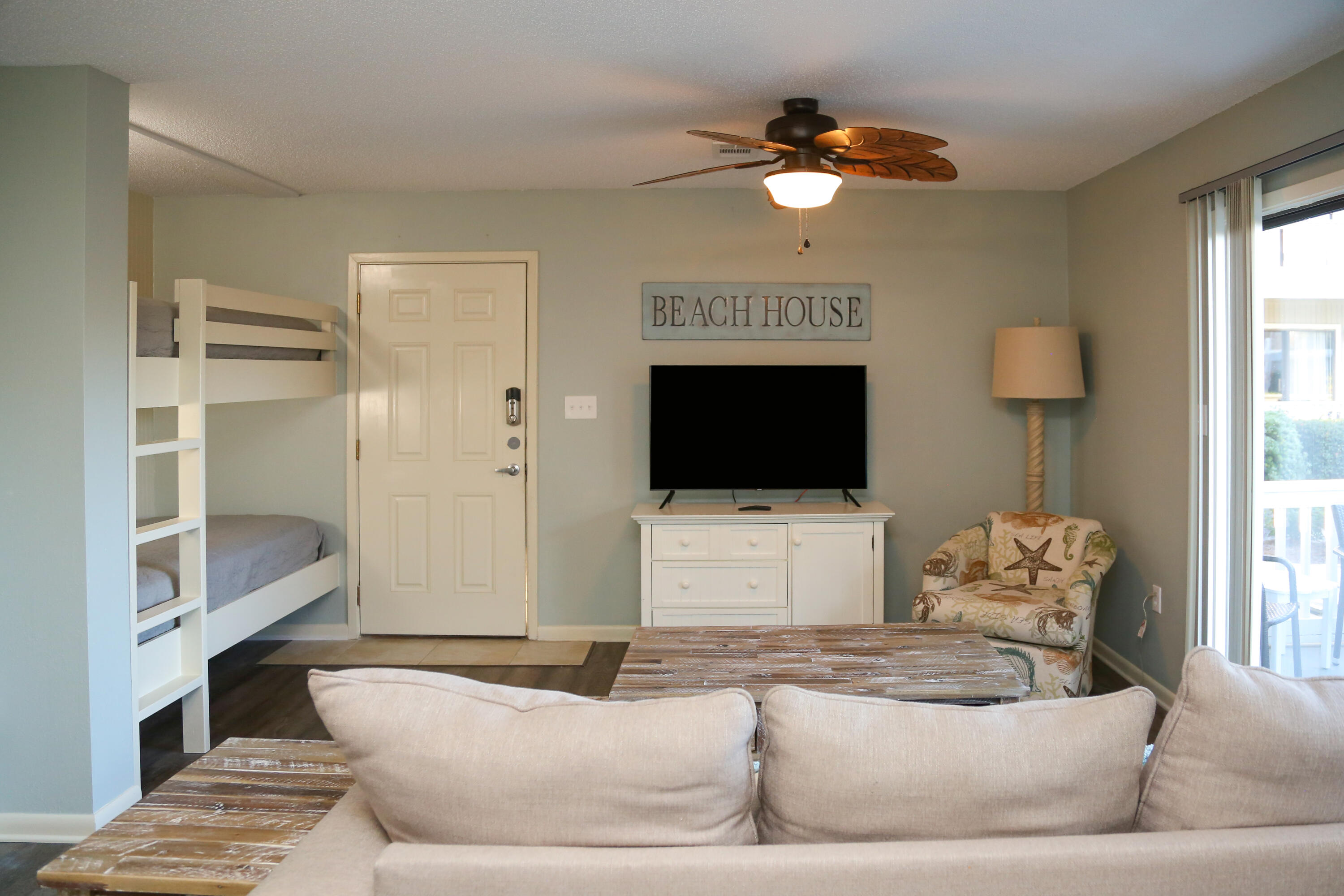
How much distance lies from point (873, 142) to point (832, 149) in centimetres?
23

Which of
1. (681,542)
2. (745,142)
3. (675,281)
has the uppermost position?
(745,142)

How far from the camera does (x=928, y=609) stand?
353 centimetres

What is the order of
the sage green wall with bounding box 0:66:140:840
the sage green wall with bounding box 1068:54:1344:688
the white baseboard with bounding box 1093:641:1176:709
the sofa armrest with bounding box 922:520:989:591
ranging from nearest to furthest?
the sage green wall with bounding box 0:66:140:840 → the sage green wall with bounding box 1068:54:1344:688 → the white baseboard with bounding box 1093:641:1176:709 → the sofa armrest with bounding box 922:520:989:591

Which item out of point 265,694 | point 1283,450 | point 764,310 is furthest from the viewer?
point 764,310

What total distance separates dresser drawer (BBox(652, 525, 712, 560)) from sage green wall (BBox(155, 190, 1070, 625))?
17.2 inches

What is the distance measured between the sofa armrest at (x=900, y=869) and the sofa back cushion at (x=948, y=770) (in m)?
0.05

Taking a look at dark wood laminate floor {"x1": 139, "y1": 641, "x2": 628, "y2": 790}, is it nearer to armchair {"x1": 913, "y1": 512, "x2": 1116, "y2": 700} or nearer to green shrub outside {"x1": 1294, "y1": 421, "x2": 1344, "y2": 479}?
armchair {"x1": 913, "y1": 512, "x2": 1116, "y2": 700}

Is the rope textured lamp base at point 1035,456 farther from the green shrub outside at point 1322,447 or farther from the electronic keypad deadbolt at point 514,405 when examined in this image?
the electronic keypad deadbolt at point 514,405

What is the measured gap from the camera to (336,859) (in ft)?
3.70

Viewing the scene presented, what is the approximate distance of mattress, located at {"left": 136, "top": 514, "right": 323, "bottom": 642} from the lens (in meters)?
3.06

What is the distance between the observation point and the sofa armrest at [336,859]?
1061 mm

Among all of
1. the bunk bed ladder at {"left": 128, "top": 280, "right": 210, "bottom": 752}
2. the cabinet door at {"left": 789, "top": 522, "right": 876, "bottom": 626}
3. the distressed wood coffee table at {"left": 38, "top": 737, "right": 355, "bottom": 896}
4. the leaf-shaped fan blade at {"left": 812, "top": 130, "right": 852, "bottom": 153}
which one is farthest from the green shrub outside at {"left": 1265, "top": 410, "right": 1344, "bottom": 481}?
the bunk bed ladder at {"left": 128, "top": 280, "right": 210, "bottom": 752}

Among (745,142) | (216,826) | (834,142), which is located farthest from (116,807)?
(834,142)

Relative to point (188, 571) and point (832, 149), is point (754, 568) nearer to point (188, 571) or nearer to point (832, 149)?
point (832, 149)
